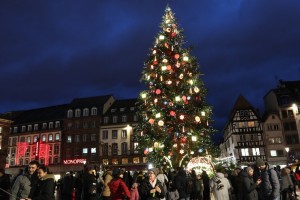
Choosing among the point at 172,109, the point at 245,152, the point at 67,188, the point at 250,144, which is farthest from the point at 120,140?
the point at 67,188

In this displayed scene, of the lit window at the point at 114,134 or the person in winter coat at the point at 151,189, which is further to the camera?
the lit window at the point at 114,134

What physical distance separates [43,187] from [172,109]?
15.7 meters

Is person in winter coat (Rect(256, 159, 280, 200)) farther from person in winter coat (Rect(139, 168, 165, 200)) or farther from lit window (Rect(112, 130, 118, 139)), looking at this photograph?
lit window (Rect(112, 130, 118, 139))

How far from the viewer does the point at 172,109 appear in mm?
21484

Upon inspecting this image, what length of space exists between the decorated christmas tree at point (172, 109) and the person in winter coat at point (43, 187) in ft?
48.3

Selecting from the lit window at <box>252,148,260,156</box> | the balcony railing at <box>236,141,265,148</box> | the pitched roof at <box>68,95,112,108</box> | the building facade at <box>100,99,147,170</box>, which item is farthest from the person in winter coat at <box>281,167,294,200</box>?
the pitched roof at <box>68,95,112,108</box>

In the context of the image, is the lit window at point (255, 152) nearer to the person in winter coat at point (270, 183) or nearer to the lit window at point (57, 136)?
the lit window at point (57, 136)

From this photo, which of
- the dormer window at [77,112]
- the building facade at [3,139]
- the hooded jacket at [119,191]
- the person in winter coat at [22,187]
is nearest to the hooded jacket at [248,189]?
the hooded jacket at [119,191]

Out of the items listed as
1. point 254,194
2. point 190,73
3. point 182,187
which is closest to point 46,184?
point 254,194

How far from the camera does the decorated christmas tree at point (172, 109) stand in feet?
70.1

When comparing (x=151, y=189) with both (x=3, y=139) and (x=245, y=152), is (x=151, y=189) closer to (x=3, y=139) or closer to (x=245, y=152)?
(x=245, y=152)

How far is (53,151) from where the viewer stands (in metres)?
67.9

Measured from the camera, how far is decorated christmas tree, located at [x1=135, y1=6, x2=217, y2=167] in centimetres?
2136

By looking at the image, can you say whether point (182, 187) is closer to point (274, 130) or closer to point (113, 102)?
point (274, 130)
